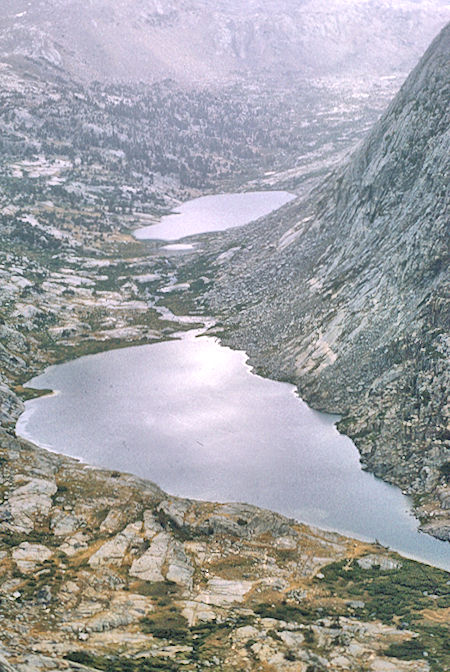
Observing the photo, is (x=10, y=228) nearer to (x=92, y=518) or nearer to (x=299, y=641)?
(x=92, y=518)

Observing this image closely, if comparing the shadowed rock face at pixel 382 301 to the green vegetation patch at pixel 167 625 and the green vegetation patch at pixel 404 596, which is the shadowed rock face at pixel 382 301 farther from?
the green vegetation patch at pixel 167 625

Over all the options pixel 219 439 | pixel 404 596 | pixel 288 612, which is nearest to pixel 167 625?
pixel 288 612

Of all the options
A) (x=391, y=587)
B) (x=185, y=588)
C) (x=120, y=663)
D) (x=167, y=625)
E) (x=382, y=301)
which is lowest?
(x=185, y=588)

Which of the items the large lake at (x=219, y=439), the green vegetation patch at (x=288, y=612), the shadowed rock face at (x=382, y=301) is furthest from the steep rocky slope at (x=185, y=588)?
the shadowed rock face at (x=382, y=301)

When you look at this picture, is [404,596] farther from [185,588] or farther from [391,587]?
[185,588]

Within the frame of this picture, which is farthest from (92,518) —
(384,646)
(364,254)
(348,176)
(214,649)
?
(348,176)

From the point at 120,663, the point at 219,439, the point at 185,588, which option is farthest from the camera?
the point at 219,439
